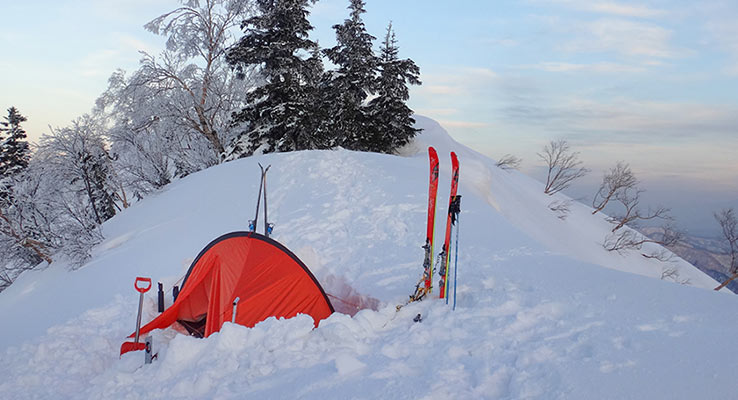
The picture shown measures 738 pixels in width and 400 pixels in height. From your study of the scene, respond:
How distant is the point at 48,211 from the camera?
15.3 m

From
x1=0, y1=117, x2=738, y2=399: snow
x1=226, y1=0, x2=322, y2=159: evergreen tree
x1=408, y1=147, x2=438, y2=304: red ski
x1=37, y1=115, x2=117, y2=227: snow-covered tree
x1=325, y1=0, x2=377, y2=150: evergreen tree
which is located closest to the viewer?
x1=0, y1=117, x2=738, y2=399: snow

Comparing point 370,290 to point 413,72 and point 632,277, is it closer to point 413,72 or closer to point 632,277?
point 632,277

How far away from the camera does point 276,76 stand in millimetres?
18703

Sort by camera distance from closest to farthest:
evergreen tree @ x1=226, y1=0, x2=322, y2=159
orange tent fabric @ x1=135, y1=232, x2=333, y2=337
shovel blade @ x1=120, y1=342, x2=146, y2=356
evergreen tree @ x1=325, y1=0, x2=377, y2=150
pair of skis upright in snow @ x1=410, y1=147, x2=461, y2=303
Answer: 1. shovel blade @ x1=120, y1=342, x2=146, y2=356
2. orange tent fabric @ x1=135, y1=232, x2=333, y2=337
3. pair of skis upright in snow @ x1=410, y1=147, x2=461, y2=303
4. evergreen tree @ x1=226, y1=0, x2=322, y2=159
5. evergreen tree @ x1=325, y1=0, x2=377, y2=150

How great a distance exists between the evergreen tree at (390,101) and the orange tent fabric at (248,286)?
633 inches

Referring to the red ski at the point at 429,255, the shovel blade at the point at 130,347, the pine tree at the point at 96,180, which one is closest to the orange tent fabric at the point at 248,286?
the shovel blade at the point at 130,347

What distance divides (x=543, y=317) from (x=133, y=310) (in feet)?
22.8

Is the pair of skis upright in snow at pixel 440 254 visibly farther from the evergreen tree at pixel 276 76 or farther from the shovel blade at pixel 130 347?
the evergreen tree at pixel 276 76

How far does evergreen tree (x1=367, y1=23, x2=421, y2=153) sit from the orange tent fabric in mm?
16066

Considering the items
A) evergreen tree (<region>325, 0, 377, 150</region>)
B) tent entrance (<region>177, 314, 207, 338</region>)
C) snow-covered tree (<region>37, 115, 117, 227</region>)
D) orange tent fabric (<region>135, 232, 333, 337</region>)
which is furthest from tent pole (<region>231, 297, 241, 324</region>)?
evergreen tree (<region>325, 0, 377, 150</region>)

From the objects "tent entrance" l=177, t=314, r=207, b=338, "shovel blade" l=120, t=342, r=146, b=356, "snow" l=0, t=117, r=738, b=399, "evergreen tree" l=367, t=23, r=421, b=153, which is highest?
"evergreen tree" l=367, t=23, r=421, b=153

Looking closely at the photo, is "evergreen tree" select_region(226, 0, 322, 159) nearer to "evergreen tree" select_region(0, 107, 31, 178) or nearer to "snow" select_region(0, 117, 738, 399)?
"snow" select_region(0, 117, 738, 399)

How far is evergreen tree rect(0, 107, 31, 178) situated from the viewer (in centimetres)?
2708

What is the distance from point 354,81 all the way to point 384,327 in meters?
18.5
